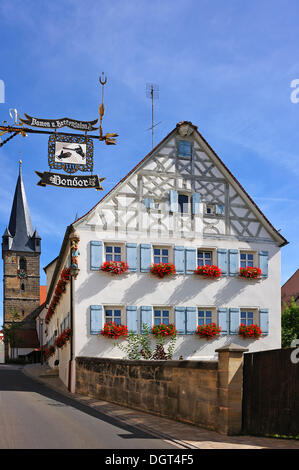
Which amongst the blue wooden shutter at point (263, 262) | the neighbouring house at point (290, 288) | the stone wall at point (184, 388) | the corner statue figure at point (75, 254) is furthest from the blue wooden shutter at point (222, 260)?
the neighbouring house at point (290, 288)

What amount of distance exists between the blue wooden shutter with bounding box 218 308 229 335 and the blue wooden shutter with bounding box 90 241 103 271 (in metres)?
4.93

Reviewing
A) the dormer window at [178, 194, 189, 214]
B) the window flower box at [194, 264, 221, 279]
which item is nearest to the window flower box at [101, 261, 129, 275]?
the window flower box at [194, 264, 221, 279]

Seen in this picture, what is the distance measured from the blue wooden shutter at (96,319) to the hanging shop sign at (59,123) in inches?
308

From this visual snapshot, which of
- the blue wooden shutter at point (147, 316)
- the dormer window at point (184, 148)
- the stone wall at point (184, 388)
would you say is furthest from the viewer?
the dormer window at point (184, 148)

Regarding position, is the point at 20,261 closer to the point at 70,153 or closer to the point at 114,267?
the point at 114,267

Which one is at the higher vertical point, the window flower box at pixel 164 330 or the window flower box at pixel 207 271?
the window flower box at pixel 207 271

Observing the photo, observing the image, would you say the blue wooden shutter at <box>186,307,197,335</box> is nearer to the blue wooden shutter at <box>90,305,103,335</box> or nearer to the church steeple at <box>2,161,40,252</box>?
the blue wooden shutter at <box>90,305,103,335</box>

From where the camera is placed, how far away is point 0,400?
52.4 ft

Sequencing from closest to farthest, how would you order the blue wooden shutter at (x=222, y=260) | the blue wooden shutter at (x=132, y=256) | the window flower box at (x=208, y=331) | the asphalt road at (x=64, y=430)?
the asphalt road at (x=64, y=430)
the blue wooden shutter at (x=132, y=256)
the window flower box at (x=208, y=331)
the blue wooden shutter at (x=222, y=260)

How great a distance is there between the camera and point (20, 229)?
80.8 meters

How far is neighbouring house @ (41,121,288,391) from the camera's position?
2045 cm

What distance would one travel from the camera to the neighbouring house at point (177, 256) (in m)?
20.5

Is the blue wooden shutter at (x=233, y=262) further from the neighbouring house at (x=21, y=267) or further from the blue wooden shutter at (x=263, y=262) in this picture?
the neighbouring house at (x=21, y=267)
